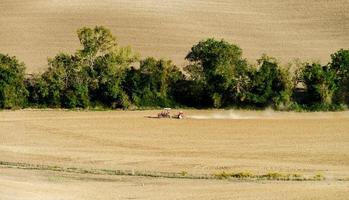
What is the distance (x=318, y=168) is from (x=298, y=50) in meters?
43.4

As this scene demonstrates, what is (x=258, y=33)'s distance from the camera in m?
78.3

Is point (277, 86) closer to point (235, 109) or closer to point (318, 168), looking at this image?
point (235, 109)

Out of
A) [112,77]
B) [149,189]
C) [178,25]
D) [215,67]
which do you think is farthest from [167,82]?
[149,189]

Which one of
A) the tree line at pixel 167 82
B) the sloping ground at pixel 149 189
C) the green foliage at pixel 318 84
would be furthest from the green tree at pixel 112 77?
the sloping ground at pixel 149 189

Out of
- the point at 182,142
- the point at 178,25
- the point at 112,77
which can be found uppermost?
the point at 178,25

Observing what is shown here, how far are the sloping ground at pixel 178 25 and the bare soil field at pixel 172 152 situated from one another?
2010cm

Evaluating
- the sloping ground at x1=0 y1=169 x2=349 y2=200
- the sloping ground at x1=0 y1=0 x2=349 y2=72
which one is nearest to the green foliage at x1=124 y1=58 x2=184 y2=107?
the sloping ground at x1=0 y1=0 x2=349 y2=72

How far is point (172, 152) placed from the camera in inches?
1371

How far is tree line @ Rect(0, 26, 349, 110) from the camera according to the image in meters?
53.4

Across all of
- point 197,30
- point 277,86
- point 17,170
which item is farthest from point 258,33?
point 17,170

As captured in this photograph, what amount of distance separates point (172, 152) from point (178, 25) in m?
46.1

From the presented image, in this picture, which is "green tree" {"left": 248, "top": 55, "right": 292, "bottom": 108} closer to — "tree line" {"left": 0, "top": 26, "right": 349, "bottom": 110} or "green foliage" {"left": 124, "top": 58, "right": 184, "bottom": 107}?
"tree line" {"left": 0, "top": 26, "right": 349, "bottom": 110}

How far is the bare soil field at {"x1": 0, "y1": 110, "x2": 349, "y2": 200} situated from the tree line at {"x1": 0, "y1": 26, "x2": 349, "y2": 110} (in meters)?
2.64

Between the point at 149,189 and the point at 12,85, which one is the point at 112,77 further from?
the point at 149,189
